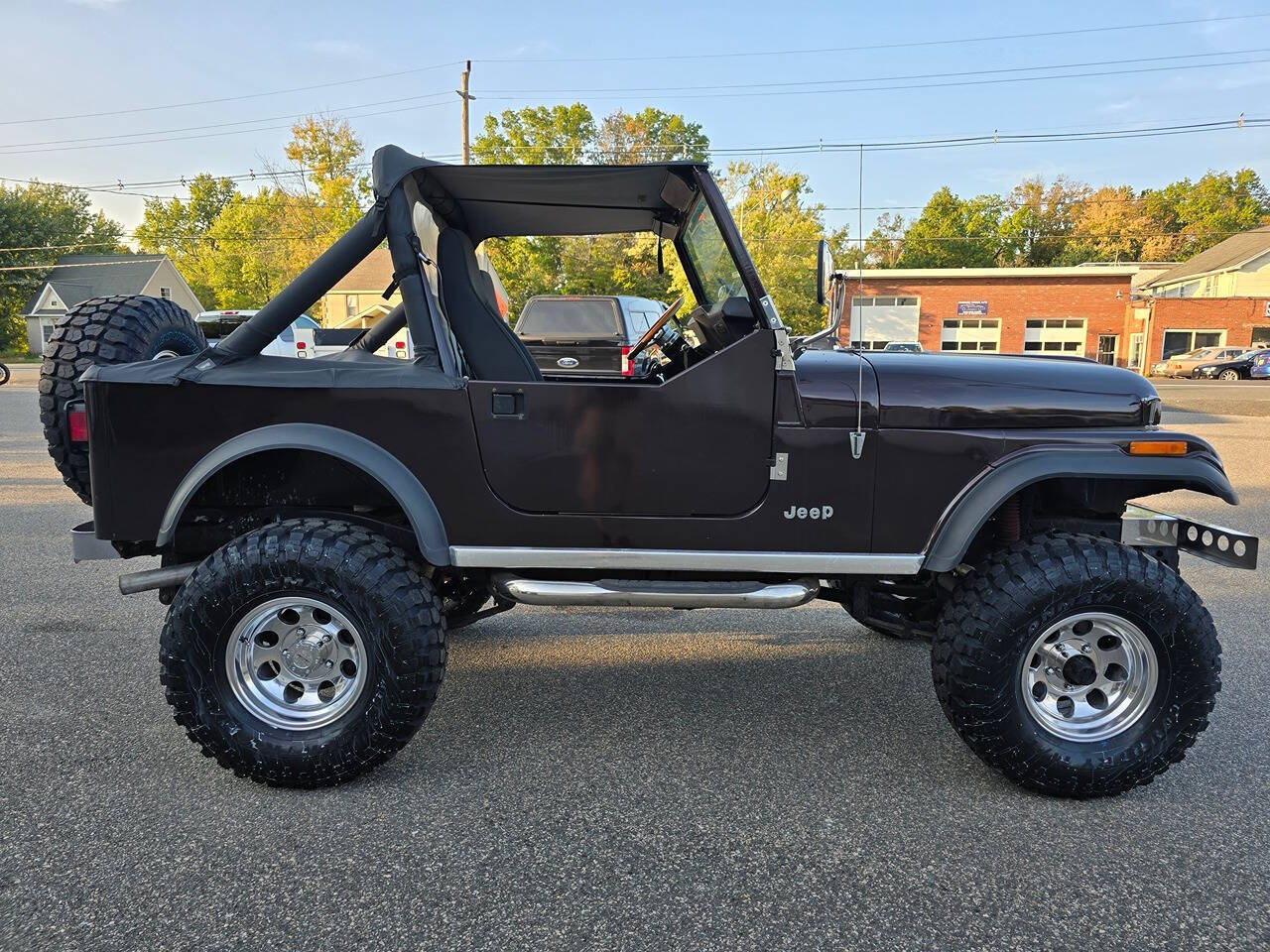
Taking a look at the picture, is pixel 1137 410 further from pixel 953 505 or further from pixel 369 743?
pixel 369 743

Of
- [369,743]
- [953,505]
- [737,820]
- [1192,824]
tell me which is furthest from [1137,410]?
[369,743]

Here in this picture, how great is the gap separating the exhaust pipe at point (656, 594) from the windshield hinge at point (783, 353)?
30.3 inches

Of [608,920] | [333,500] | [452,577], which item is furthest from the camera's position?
[452,577]

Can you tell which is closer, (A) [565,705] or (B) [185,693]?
(B) [185,693]

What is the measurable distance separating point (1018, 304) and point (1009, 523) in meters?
41.1

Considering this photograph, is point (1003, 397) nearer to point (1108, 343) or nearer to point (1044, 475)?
point (1044, 475)

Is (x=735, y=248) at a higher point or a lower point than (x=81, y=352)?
higher

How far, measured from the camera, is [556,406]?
9.36 feet

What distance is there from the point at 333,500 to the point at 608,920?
186 cm

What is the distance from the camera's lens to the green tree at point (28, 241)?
4816 cm

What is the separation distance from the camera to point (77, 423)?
121 inches


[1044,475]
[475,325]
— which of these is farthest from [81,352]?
[1044,475]

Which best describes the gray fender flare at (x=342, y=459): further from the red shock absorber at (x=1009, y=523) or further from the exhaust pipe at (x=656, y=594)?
the red shock absorber at (x=1009, y=523)

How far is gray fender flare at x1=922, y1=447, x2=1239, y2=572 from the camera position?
280 centimetres
